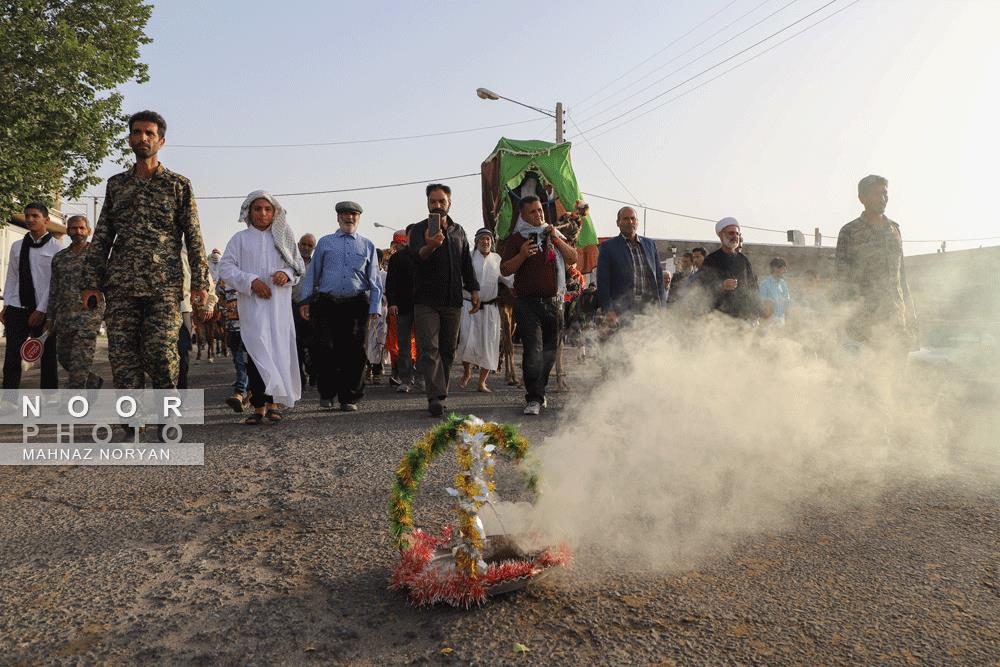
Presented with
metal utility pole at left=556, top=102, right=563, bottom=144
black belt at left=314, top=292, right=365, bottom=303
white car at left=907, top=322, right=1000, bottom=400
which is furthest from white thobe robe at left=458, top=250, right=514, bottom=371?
metal utility pole at left=556, top=102, right=563, bottom=144

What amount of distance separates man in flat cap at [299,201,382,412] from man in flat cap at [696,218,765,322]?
3.42m

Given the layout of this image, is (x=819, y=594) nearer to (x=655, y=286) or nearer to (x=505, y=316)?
(x=655, y=286)

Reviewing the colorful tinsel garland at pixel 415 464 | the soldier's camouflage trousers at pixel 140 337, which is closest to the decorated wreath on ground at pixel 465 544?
the colorful tinsel garland at pixel 415 464

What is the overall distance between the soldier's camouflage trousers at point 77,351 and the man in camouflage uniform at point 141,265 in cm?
180

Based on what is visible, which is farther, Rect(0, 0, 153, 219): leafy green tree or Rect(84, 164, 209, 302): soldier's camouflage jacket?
Rect(0, 0, 153, 219): leafy green tree

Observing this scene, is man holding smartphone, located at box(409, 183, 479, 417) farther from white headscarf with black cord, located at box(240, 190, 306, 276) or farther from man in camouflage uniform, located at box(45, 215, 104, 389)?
man in camouflage uniform, located at box(45, 215, 104, 389)

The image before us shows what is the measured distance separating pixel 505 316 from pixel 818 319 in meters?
4.06

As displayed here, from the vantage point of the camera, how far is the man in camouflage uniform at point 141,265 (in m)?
5.16

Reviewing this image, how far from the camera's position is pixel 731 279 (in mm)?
7336

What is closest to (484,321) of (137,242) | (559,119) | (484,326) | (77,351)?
(484,326)

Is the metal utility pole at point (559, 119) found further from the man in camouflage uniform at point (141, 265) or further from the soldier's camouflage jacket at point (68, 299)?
the man in camouflage uniform at point (141, 265)

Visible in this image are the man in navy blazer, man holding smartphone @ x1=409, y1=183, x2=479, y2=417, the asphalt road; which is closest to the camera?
the asphalt road

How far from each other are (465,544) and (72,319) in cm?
572

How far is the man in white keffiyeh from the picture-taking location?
6273mm
